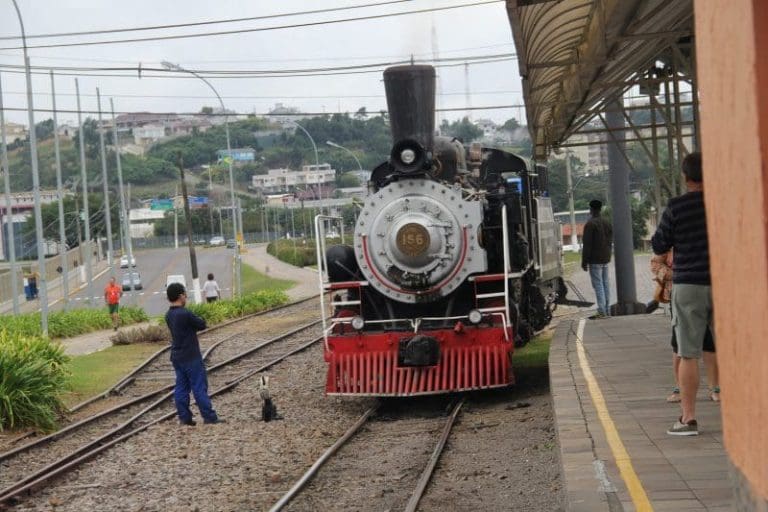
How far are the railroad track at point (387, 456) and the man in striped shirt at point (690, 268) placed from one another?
224 centimetres

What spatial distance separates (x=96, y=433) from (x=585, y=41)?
285 inches

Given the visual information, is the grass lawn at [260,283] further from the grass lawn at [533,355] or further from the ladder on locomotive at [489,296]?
the ladder on locomotive at [489,296]

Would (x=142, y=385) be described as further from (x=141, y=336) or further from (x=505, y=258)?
(x=141, y=336)

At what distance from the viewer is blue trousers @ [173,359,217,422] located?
1284cm

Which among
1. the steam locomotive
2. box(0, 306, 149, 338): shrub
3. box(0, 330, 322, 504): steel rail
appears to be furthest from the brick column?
box(0, 306, 149, 338): shrub

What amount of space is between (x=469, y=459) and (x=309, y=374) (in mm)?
7803

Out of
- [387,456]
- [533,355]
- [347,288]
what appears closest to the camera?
[387,456]

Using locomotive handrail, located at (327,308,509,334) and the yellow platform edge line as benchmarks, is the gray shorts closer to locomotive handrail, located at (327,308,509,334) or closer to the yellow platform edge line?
the yellow platform edge line

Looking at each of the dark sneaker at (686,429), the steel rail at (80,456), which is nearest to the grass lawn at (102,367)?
the steel rail at (80,456)

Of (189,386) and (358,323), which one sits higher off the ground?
(358,323)

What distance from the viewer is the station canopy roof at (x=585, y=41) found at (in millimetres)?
9172

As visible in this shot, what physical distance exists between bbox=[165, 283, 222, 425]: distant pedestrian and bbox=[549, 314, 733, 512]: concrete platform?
391 centimetres

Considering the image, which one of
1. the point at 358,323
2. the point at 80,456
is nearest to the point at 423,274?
the point at 358,323

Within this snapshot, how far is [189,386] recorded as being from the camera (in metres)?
13.0
